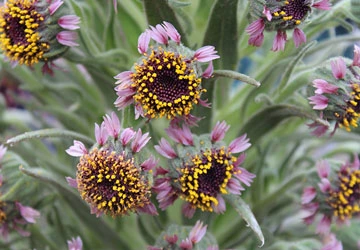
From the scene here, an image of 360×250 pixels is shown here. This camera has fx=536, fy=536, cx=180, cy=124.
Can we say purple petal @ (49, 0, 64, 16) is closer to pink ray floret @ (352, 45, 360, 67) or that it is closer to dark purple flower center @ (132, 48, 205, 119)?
dark purple flower center @ (132, 48, 205, 119)

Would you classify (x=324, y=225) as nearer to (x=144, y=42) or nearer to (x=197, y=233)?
(x=197, y=233)

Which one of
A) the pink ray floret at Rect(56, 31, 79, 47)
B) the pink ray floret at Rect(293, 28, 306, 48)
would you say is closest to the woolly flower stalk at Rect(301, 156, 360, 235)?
the pink ray floret at Rect(293, 28, 306, 48)

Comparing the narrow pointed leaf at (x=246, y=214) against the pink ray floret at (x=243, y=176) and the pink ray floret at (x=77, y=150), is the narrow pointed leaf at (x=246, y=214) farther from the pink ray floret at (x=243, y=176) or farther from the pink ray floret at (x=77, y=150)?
the pink ray floret at (x=77, y=150)

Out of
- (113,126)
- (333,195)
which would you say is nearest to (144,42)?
(113,126)

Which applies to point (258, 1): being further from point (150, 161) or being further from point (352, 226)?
point (352, 226)

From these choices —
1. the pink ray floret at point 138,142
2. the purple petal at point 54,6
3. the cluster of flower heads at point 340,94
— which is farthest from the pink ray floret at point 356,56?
the purple petal at point 54,6

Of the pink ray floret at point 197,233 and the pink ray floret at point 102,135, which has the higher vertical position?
the pink ray floret at point 102,135

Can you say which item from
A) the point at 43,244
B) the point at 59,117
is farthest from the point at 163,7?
the point at 43,244
